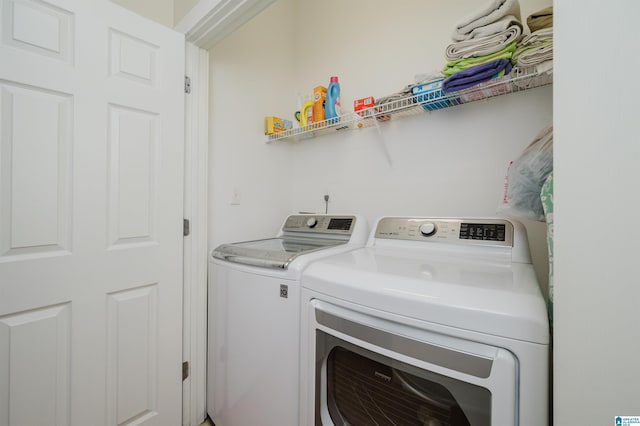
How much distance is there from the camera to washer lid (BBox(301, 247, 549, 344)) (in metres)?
A: 0.58

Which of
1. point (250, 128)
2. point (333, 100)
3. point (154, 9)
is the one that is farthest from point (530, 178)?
point (154, 9)

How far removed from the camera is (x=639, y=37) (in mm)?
340

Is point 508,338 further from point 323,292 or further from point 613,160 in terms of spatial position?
point 323,292

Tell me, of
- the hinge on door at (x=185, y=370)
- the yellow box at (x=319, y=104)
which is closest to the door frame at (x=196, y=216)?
the hinge on door at (x=185, y=370)

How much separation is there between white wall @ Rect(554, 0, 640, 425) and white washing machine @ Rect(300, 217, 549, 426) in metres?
0.14

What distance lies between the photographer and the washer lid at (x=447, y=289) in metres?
0.58

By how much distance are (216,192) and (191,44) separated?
2.78ft

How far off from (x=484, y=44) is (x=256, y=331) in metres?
1.60

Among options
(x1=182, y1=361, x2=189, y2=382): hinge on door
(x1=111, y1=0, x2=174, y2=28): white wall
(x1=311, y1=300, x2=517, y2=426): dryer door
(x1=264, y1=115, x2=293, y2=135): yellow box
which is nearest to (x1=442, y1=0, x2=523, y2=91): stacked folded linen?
(x1=311, y1=300, x2=517, y2=426): dryer door

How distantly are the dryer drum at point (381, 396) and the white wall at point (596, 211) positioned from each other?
0.32 meters

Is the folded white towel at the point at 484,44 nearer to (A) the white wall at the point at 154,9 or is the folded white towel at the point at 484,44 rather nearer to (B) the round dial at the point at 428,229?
(B) the round dial at the point at 428,229

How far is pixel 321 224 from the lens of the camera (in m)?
1.74

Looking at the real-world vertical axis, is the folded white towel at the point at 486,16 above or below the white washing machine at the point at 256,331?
above

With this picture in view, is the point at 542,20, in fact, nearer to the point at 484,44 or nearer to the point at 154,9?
the point at 484,44
